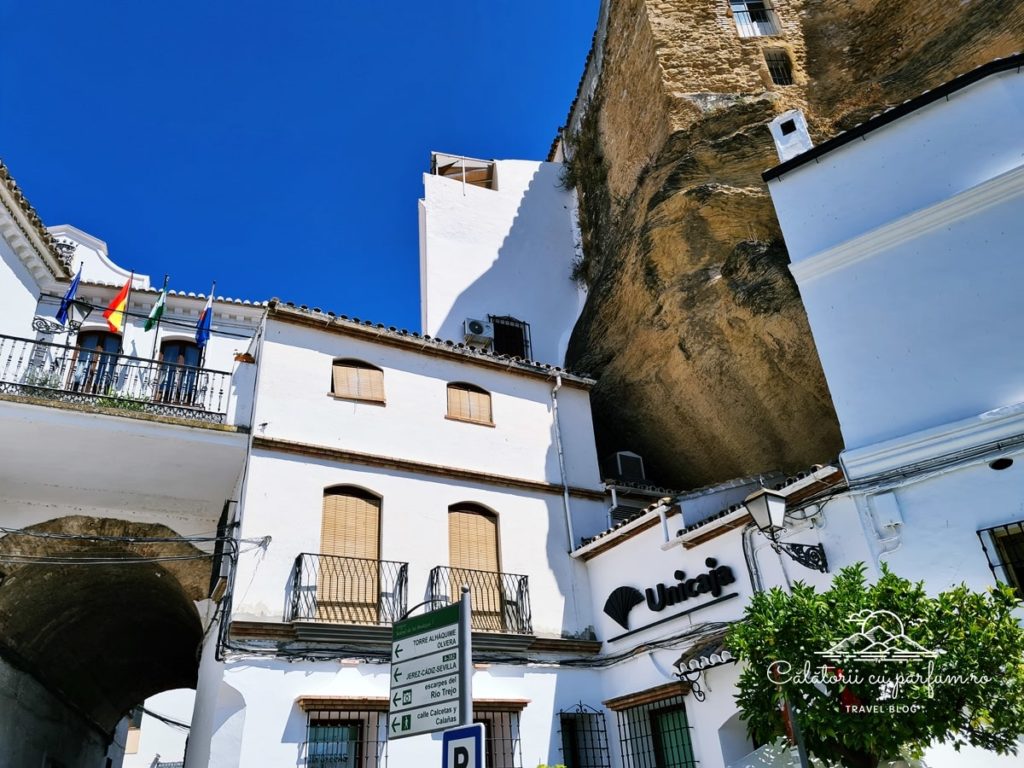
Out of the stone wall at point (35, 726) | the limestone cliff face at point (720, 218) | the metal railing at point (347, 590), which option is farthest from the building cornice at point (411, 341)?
the stone wall at point (35, 726)

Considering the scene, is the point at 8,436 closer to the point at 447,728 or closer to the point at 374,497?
the point at 374,497

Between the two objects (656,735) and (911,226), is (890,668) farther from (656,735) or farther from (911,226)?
(656,735)

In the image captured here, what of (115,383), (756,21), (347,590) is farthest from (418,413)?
(756,21)

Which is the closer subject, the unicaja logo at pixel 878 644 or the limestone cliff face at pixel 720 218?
the unicaja logo at pixel 878 644

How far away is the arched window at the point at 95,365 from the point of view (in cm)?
1376

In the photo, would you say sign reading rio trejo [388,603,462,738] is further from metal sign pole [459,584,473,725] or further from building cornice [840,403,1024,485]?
building cornice [840,403,1024,485]

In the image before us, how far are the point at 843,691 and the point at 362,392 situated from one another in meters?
9.93

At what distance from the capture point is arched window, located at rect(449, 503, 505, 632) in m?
13.9

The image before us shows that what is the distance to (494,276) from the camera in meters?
22.3

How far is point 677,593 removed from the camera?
43.6 ft

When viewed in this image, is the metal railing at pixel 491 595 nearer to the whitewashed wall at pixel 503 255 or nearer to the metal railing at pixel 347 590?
the metal railing at pixel 347 590

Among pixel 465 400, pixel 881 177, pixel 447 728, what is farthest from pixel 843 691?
pixel 465 400

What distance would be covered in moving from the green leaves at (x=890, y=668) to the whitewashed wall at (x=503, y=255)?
46.2 ft

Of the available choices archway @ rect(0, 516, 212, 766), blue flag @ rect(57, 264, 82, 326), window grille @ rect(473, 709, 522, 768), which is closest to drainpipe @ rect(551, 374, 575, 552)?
window grille @ rect(473, 709, 522, 768)
